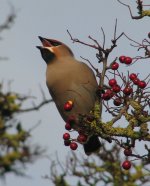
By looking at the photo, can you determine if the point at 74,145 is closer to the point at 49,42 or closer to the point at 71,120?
the point at 71,120

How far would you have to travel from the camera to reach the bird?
8070mm

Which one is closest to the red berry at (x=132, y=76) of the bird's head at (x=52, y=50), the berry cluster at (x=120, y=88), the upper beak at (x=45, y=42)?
the berry cluster at (x=120, y=88)

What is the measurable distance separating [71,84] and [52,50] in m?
0.73

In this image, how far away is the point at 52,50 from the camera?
880 centimetres

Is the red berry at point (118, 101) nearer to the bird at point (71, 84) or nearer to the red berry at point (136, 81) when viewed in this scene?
the red berry at point (136, 81)

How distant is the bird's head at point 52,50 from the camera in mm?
8703

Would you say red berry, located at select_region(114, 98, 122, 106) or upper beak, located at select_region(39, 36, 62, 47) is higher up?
red berry, located at select_region(114, 98, 122, 106)

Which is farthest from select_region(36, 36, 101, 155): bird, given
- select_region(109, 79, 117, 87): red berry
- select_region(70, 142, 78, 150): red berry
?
select_region(109, 79, 117, 87): red berry

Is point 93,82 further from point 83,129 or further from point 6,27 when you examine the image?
point 6,27

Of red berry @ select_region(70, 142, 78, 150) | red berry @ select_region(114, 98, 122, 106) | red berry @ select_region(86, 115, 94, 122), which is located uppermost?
red berry @ select_region(114, 98, 122, 106)

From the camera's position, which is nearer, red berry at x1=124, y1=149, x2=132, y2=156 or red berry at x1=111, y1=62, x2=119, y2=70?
red berry at x1=124, y1=149, x2=132, y2=156

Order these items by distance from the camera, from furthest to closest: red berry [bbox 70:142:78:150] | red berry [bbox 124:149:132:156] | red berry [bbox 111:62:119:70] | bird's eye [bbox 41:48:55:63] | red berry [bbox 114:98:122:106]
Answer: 1. bird's eye [bbox 41:48:55:63]
2. red berry [bbox 70:142:78:150]
3. red berry [bbox 111:62:119:70]
4. red berry [bbox 114:98:122:106]
5. red berry [bbox 124:149:132:156]

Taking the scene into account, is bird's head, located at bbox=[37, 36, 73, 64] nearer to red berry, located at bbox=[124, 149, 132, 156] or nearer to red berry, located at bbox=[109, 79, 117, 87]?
red berry, located at bbox=[109, 79, 117, 87]

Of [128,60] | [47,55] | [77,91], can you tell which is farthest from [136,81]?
[47,55]
